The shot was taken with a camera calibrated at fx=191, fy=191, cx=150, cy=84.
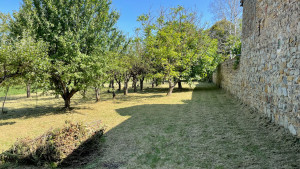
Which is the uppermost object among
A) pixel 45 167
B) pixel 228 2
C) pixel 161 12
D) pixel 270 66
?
pixel 228 2

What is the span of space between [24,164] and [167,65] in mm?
11271

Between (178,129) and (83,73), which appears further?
(83,73)

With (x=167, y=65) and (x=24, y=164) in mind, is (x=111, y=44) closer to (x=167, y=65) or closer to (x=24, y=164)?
(x=167, y=65)

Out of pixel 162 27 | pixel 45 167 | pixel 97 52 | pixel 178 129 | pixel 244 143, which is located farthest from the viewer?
pixel 162 27

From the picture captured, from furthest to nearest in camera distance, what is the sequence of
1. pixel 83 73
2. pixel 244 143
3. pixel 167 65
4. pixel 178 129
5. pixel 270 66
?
pixel 167 65
pixel 83 73
pixel 178 129
pixel 270 66
pixel 244 143

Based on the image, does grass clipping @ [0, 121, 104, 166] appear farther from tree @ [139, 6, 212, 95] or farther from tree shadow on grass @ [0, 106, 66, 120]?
tree @ [139, 6, 212, 95]

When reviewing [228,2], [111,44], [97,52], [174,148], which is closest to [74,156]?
[174,148]

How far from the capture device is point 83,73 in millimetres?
8555

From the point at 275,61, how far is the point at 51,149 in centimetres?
579

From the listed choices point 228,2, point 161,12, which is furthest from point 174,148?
point 228,2

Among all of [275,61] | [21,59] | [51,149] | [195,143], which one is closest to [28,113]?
[21,59]

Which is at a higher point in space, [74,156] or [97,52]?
[97,52]

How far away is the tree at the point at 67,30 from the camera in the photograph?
26.1 feet

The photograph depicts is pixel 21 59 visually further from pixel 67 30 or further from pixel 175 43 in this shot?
pixel 175 43
